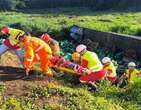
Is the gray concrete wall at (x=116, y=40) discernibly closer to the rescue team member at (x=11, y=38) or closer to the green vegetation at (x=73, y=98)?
the green vegetation at (x=73, y=98)

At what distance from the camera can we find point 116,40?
71.6 ft

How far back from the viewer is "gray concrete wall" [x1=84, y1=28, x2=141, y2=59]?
2038 cm

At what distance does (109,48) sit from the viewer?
22.5m

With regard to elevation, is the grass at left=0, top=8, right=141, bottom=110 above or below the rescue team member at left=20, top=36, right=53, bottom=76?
below

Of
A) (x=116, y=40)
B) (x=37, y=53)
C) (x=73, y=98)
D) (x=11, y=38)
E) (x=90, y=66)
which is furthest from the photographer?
(x=116, y=40)

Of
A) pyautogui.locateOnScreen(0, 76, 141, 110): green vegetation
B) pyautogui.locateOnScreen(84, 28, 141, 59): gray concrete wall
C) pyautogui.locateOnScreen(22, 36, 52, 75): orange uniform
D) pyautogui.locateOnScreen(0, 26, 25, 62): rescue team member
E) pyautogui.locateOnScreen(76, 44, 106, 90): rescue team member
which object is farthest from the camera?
pyautogui.locateOnScreen(84, 28, 141, 59): gray concrete wall

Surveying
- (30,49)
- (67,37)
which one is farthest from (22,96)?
(67,37)

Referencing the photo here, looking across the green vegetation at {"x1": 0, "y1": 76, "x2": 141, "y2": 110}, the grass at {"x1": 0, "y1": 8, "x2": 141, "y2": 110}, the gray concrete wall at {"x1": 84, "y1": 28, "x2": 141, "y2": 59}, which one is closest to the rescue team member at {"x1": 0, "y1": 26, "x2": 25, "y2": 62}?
the grass at {"x1": 0, "y1": 8, "x2": 141, "y2": 110}

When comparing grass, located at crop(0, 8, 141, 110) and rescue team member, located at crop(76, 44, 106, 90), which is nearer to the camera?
grass, located at crop(0, 8, 141, 110)

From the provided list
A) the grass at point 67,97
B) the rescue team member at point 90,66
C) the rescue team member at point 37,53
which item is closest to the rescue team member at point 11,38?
the rescue team member at point 37,53

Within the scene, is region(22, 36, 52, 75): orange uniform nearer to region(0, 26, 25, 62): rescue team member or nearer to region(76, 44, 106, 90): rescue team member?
region(0, 26, 25, 62): rescue team member

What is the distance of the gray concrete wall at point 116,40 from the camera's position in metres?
20.4

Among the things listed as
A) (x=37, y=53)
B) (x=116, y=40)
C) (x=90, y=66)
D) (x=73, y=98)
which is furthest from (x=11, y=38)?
(x=116, y=40)

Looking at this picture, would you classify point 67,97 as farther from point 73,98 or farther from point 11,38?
point 11,38
